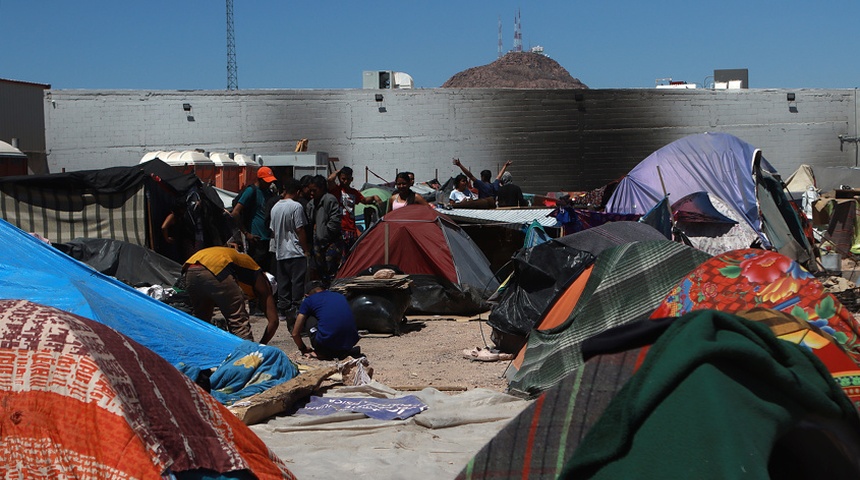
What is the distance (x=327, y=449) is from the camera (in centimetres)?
579

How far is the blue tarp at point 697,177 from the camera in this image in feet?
50.1

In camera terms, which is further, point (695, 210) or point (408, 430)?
point (695, 210)

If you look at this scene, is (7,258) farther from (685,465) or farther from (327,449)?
(685,465)

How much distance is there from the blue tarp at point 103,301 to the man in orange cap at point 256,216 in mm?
3692

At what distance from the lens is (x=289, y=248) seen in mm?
11016

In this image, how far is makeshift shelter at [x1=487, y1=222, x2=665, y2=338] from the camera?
9.02 metres

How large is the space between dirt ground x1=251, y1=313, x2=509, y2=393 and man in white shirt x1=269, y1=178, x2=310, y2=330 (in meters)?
0.38

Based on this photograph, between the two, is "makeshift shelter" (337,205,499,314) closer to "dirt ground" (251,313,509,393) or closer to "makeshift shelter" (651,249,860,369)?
"dirt ground" (251,313,509,393)

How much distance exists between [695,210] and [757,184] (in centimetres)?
276

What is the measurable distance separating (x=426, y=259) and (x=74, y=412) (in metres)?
9.22

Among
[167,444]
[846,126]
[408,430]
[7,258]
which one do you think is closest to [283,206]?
[7,258]

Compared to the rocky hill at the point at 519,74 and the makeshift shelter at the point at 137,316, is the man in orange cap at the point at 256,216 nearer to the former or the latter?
the makeshift shelter at the point at 137,316

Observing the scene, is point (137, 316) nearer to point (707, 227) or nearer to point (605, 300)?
point (605, 300)

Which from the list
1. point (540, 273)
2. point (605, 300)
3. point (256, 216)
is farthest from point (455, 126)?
point (605, 300)
